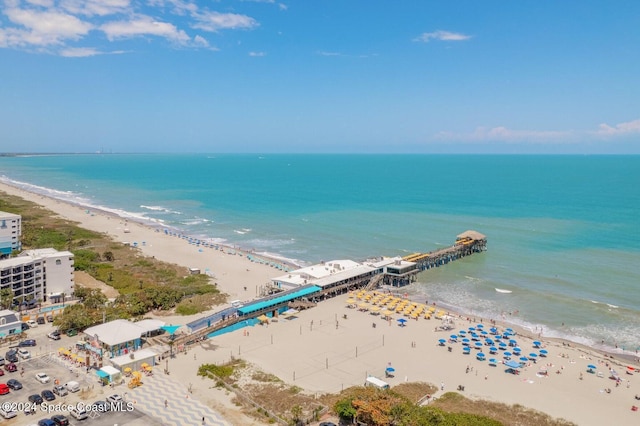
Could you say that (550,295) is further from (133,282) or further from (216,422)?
(133,282)

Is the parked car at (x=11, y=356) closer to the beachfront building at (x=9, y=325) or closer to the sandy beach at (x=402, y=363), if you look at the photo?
the beachfront building at (x=9, y=325)

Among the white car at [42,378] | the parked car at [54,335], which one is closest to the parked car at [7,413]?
the white car at [42,378]

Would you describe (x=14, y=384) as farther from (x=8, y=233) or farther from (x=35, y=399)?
(x=8, y=233)

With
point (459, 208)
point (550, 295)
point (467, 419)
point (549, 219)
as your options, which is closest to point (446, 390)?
point (467, 419)

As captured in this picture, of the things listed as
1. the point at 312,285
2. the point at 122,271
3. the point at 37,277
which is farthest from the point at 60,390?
the point at 122,271

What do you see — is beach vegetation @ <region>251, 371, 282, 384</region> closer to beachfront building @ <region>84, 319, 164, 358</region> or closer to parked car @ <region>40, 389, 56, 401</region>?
beachfront building @ <region>84, 319, 164, 358</region>

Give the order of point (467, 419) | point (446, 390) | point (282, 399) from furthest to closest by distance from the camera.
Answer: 1. point (446, 390)
2. point (282, 399)
3. point (467, 419)
